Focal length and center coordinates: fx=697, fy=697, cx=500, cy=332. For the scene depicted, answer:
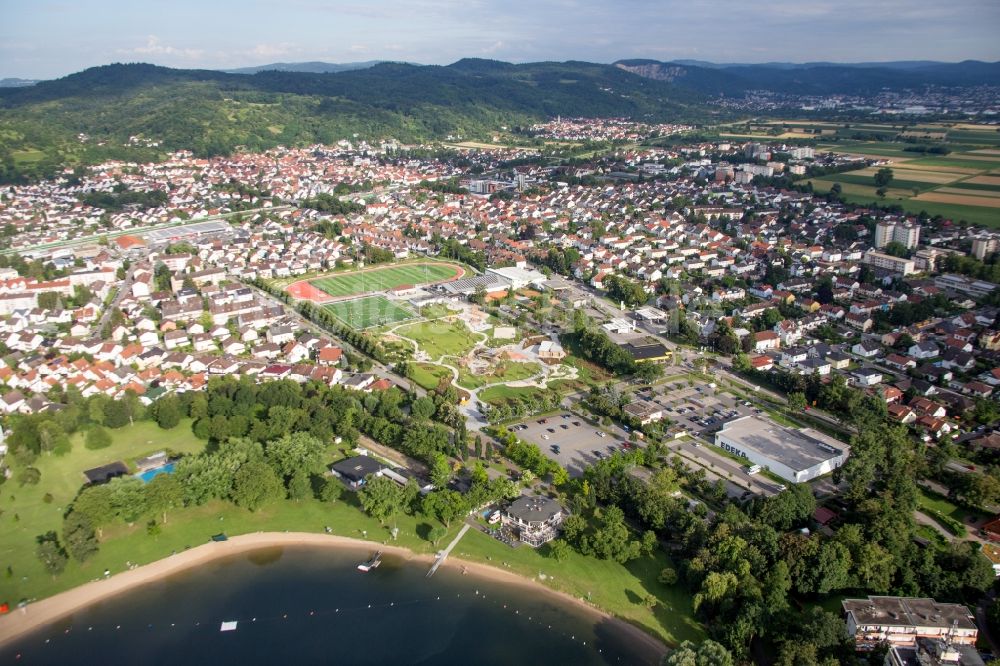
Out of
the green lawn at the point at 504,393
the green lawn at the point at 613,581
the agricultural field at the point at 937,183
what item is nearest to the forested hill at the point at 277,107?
the agricultural field at the point at 937,183

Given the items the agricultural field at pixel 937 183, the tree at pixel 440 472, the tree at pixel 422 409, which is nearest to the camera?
the tree at pixel 440 472

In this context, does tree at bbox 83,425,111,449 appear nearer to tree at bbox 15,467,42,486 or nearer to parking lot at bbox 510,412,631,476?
tree at bbox 15,467,42,486

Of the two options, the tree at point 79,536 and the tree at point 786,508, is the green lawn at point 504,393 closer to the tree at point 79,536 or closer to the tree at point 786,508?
the tree at point 786,508

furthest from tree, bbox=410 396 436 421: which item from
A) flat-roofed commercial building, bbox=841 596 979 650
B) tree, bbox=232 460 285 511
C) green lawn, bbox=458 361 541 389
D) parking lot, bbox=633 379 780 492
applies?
flat-roofed commercial building, bbox=841 596 979 650

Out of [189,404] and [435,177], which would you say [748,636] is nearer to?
[189,404]

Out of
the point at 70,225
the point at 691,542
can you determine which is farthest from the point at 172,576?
the point at 70,225

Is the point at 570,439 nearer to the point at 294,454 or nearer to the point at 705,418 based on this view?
the point at 705,418
